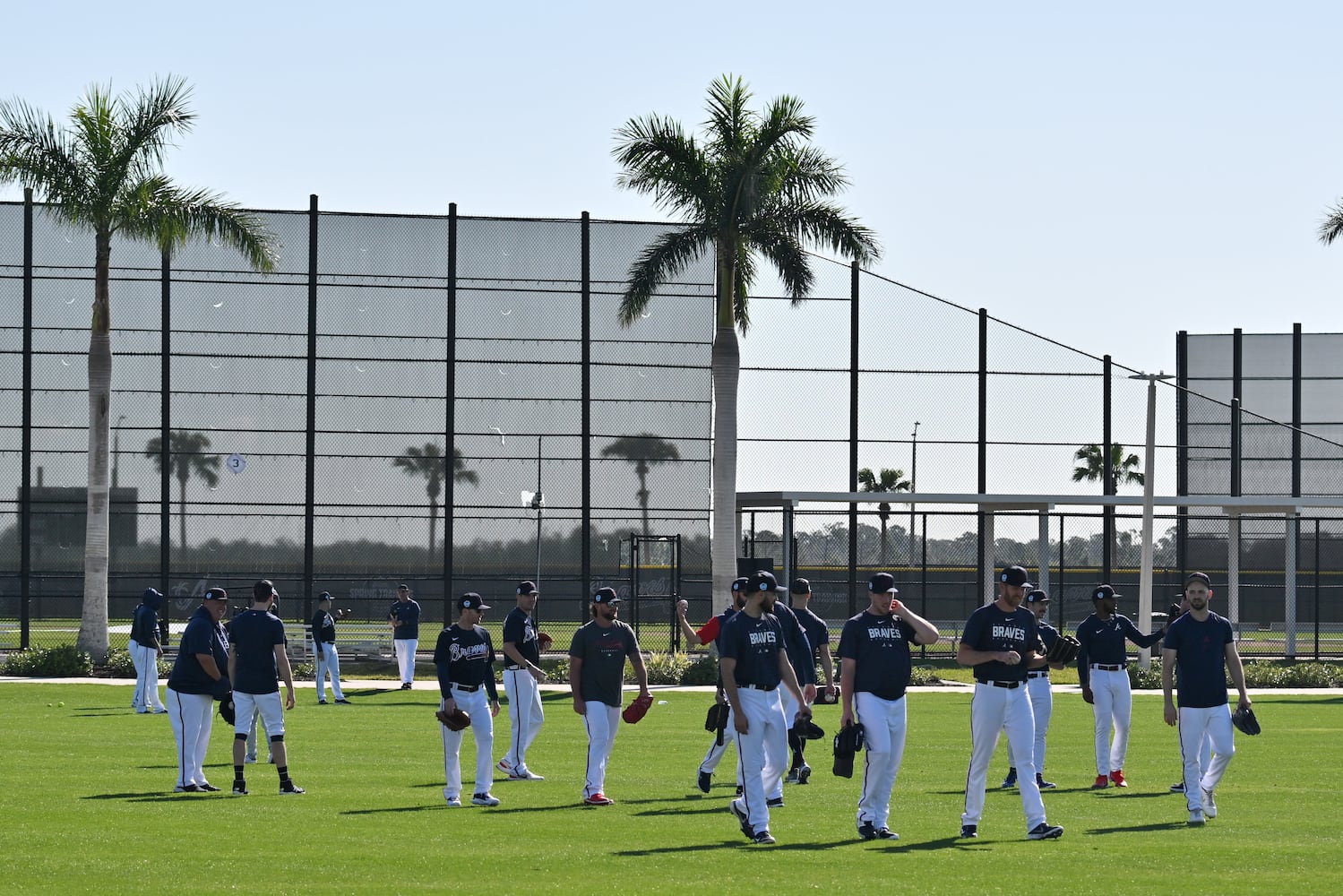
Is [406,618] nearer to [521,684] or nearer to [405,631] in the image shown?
[405,631]

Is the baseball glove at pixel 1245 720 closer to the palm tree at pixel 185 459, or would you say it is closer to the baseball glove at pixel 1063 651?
the baseball glove at pixel 1063 651

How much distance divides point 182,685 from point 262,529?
1144 inches

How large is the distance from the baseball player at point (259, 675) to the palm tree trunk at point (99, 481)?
21094mm

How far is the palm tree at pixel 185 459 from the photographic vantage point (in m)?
43.7

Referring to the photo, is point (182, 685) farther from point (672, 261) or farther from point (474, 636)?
point (672, 261)

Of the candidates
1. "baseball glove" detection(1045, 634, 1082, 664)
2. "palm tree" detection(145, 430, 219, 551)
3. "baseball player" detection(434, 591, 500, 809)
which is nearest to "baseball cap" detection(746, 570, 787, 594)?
"baseball glove" detection(1045, 634, 1082, 664)

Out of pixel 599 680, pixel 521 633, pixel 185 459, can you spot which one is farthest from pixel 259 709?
pixel 185 459

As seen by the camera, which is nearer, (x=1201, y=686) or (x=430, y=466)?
(x=1201, y=686)

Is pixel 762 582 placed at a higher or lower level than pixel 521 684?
higher

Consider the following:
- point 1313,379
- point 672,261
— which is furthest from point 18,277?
point 1313,379

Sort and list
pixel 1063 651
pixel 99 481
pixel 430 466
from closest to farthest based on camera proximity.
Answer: pixel 1063 651 < pixel 99 481 < pixel 430 466

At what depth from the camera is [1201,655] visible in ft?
45.2

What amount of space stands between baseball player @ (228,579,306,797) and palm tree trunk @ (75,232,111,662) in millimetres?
21094

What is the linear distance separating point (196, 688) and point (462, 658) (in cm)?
267
